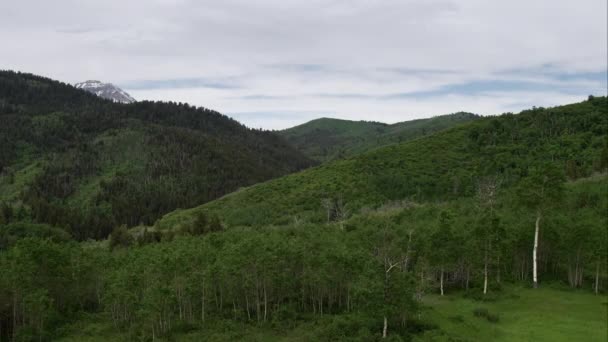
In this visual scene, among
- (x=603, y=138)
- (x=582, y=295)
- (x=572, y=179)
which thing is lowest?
(x=582, y=295)

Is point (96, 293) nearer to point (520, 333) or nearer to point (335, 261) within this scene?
point (335, 261)

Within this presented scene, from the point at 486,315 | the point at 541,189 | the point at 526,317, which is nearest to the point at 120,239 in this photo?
the point at 486,315

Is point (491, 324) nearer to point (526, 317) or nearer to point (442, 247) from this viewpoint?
point (526, 317)

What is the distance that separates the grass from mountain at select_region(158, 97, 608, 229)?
203 feet

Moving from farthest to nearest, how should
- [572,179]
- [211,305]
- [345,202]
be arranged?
[345,202] < [572,179] < [211,305]

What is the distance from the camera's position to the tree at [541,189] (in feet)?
180

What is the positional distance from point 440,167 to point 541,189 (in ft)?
271

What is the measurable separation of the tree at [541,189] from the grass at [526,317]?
4.72 meters

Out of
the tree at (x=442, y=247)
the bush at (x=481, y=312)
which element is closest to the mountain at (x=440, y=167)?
the tree at (x=442, y=247)

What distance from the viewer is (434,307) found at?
52.3m

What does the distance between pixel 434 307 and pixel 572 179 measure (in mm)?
67011

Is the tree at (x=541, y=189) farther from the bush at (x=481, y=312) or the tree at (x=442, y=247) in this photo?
the bush at (x=481, y=312)

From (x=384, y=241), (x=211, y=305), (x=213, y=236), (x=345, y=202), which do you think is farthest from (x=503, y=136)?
(x=211, y=305)

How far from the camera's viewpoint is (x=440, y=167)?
13712cm
